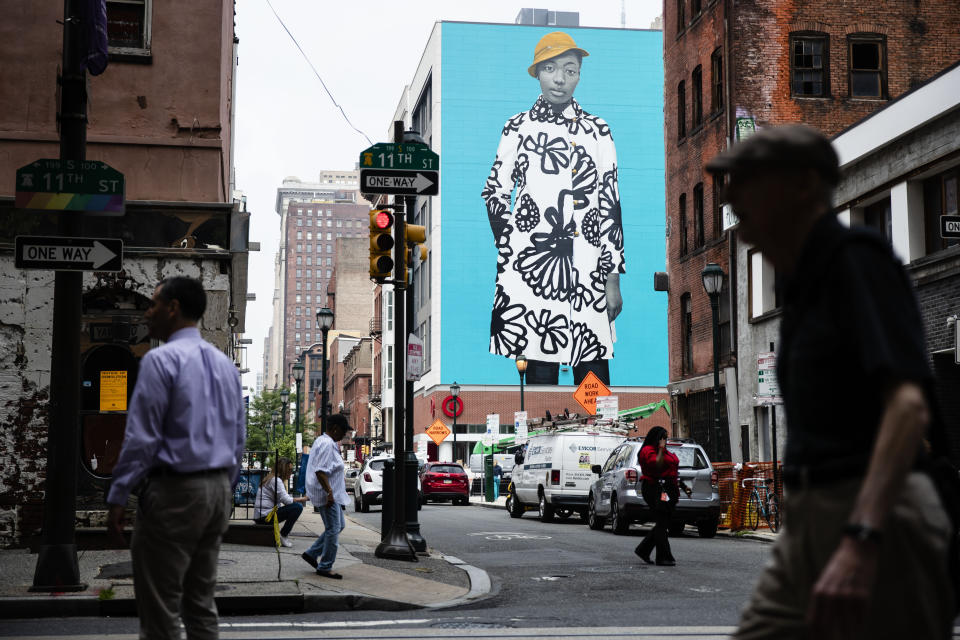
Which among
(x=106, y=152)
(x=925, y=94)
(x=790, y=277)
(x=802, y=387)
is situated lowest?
(x=802, y=387)

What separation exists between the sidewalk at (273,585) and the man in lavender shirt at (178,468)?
4846mm

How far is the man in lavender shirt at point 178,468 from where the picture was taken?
5.32m

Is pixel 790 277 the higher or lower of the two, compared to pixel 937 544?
higher

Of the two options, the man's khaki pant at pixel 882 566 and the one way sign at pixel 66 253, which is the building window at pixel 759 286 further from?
the man's khaki pant at pixel 882 566

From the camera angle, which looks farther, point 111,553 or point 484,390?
point 484,390

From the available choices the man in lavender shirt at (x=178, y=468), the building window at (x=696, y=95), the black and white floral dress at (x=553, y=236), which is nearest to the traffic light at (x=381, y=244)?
the man in lavender shirt at (x=178, y=468)

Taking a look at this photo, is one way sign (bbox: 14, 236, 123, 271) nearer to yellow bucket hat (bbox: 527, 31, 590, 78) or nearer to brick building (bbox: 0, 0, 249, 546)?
brick building (bbox: 0, 0, 249, 546)

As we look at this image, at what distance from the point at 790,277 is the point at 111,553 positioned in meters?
12.3

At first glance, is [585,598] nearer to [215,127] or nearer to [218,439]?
[218,439]

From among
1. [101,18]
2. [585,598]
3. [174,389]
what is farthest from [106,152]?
[174,389]

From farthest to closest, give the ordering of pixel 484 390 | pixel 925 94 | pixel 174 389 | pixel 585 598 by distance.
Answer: pixel 484 390, pixel 925 94, pixel 585 598, pixel 174 389

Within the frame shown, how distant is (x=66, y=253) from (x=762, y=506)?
1538 cm

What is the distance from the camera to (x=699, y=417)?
37.1m

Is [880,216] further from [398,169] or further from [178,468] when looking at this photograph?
[178,468]
